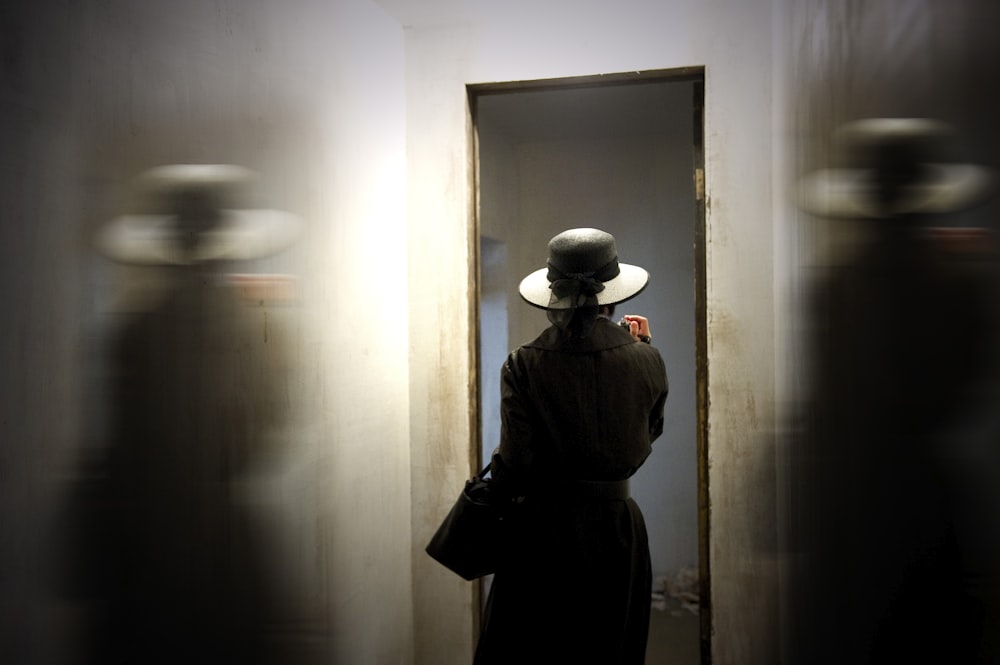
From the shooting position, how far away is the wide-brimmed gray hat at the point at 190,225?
1068 mm

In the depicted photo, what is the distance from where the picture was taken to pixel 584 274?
5.74ft

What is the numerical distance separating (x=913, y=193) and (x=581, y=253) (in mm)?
1076

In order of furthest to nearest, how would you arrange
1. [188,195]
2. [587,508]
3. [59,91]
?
1. [587,508]
2. [188,195]
3. [59,91]

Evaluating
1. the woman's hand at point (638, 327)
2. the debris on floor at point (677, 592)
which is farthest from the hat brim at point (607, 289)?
the debris on floor at point (677, 592)

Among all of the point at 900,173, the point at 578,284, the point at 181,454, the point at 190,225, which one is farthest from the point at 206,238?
Answer: the point at 900,173

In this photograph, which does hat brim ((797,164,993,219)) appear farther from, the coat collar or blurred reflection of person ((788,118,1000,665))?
the coat collar

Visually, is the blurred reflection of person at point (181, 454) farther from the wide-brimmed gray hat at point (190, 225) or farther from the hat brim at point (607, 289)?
the hat brim at point (607, 289)

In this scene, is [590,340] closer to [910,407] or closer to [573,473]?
[573,473]

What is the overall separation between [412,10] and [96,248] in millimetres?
1747

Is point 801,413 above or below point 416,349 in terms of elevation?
below

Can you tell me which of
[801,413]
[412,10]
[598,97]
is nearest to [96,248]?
[801,413]

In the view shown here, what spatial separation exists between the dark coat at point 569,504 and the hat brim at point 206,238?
0.68 m

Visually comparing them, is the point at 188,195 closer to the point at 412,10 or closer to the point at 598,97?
the point at 412,10

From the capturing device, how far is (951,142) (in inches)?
23.6
